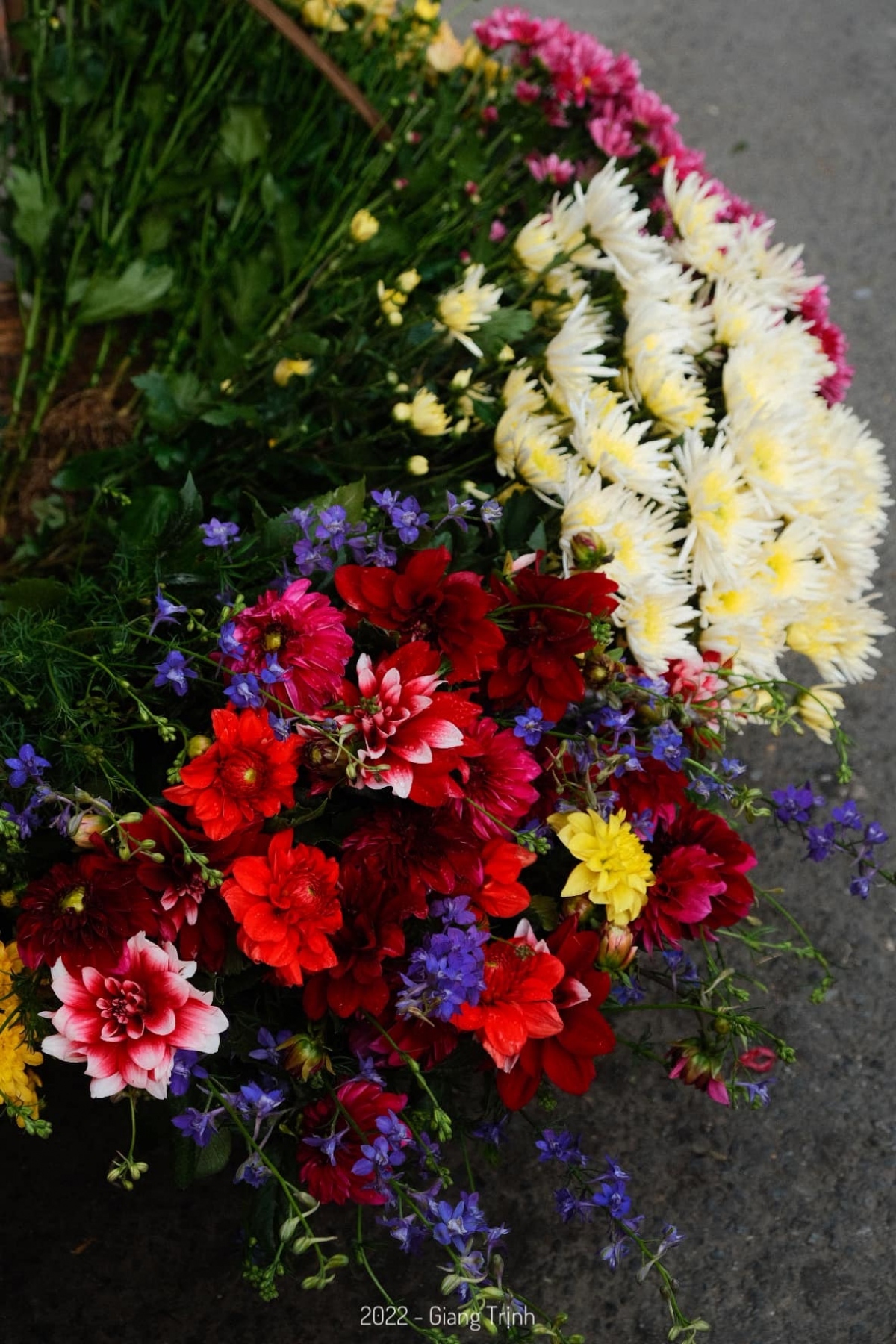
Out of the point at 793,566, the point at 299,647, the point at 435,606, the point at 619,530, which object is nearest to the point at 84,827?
the point at 299,647

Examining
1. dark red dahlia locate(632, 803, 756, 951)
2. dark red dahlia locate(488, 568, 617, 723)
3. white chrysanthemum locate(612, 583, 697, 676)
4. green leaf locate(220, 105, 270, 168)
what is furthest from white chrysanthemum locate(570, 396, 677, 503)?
green leaf locate(220, 105, 270, 168)

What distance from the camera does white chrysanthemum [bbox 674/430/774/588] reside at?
1125 millimetres

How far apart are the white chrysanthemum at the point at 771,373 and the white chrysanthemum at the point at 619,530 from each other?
205 mm

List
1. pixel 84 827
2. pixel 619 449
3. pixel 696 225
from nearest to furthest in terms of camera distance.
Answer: pixel 84 827
pixel 619 449
pixel 696 225

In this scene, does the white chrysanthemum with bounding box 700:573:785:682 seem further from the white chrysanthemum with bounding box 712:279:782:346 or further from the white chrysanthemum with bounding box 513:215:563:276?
the white chrysanthemum with bounding box 513:215:563:276

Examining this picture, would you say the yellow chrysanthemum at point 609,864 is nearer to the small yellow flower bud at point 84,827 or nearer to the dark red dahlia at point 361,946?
the dark red dahlia at point 361,946

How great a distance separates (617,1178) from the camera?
0.88 metres

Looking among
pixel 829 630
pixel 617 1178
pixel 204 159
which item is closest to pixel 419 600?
pixel 617 1178

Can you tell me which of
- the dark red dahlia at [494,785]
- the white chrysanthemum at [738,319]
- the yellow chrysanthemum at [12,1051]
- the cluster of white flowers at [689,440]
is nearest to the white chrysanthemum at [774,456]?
the cluster of white flowers at [689,440]

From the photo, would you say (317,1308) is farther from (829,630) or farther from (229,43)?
(229,43)

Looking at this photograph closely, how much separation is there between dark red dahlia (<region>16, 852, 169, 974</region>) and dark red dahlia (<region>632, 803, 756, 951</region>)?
394 mm

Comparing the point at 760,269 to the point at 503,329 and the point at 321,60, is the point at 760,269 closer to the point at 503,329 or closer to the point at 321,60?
the point at 503,329

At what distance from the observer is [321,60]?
138 cm

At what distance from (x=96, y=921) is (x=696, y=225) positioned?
1.05 m
